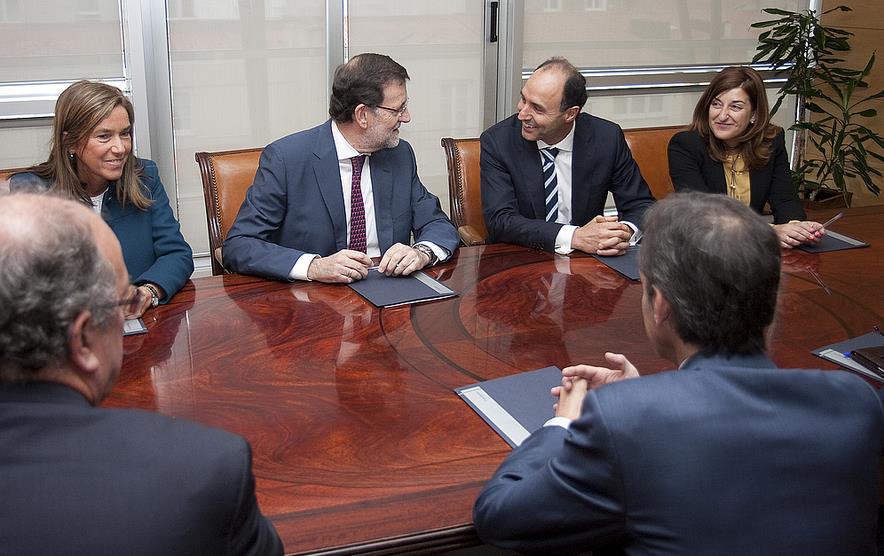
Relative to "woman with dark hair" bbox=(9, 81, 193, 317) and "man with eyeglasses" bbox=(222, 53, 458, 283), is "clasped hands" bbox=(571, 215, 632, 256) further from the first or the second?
"woman with dark hair" bbox=(9, 81, 193, 317)

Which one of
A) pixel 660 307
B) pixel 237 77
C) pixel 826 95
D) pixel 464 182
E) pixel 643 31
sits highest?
pixel 643 31

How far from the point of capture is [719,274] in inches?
55.3

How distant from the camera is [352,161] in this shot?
3164 millimetres

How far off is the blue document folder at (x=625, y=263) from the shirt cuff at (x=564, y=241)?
10 cm

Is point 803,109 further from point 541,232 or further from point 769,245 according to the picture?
point 769,245

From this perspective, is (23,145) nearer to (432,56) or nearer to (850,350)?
(432,56)

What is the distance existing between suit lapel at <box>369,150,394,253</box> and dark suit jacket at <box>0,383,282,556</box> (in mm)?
2081

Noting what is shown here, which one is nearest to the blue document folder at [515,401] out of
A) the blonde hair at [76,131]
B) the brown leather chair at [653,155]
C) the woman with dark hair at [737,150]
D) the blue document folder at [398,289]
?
the blue document folder at [398,289]

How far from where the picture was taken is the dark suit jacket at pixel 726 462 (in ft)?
4.21

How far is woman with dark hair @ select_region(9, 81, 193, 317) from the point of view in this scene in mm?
2809

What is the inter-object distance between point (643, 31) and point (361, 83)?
9.95ft

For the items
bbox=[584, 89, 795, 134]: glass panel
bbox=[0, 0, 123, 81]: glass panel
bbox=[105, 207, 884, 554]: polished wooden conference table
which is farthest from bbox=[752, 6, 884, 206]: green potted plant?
bbox=[0, 0, 123, 81]: glass panel

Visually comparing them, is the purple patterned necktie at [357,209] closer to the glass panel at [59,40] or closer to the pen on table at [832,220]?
the pen on table at [832,220]

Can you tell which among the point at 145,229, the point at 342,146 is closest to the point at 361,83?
the point at 342,146
